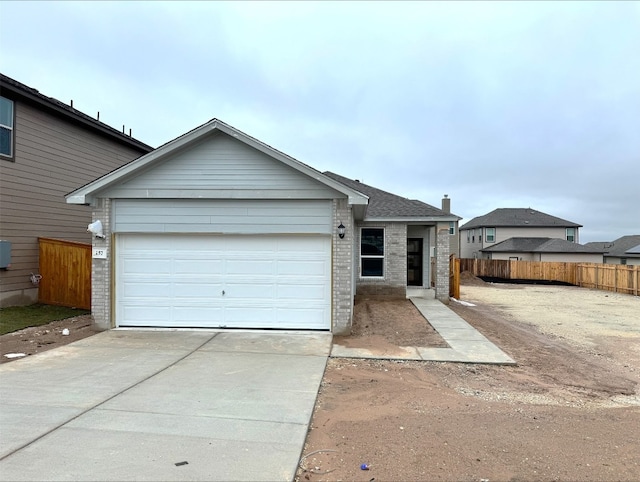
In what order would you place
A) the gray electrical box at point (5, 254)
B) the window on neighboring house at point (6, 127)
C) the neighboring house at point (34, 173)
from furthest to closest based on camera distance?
the neighboring house at point (34, 173) < the window on neighboring house at point (6, 127) < the gray electrical box at point (5, 254)

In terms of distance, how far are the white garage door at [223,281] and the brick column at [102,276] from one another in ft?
0.71

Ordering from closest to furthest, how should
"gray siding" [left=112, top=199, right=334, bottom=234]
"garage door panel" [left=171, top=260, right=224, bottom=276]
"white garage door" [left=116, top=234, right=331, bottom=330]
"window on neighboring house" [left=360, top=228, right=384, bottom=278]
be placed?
"gray siding" [left=112, top=199, right=334, bottom=234] → "white garage door" [left=116, top=234, right=331, bottom=330] → "garage door panel" [left=171, top=260, right=224, bottom=276] → "window on neighboring house" [left=360, top=228, right=384, bottom=278]

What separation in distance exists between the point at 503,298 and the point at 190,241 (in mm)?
16417

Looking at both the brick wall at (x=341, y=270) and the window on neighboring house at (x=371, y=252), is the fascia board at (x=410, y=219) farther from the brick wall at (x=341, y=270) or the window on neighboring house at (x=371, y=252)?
the brick wall at (x=341, y=270)

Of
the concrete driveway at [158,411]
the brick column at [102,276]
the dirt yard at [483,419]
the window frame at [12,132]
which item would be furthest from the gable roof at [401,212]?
the window frame at [12,132]

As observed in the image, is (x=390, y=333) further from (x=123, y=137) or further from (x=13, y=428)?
(x=123, y=137)

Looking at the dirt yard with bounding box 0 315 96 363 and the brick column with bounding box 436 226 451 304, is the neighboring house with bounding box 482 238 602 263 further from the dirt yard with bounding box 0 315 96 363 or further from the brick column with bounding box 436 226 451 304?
the dirt yard with bounding box 0 315 96 363

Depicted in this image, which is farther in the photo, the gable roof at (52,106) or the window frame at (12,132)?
the window frame at (12,132)

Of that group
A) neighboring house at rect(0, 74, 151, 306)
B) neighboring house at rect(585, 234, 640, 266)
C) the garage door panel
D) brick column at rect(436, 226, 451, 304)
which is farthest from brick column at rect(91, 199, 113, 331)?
neighboring house at rect(585, 234, 640, 266)

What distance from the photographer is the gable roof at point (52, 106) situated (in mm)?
11281

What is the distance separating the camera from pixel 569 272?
99.1 ft

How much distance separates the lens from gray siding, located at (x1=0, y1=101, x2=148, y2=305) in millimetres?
11672

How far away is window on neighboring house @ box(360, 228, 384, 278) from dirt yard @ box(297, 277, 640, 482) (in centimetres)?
685

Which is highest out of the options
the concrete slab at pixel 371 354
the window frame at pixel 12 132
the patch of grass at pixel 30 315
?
the window frame at pixel 12 132
